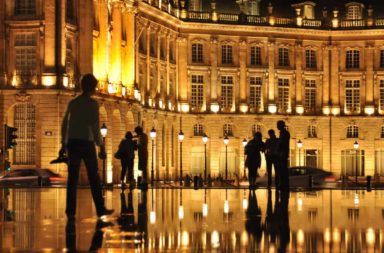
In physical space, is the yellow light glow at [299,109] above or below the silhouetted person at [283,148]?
above

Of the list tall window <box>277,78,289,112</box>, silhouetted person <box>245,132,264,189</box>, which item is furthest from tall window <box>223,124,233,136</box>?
silhouetted person <box>245,132,264,189</box>

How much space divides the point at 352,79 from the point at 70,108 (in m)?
84.3

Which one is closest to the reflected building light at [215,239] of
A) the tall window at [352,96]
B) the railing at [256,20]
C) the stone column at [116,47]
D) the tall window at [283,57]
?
the stone column at [116,47]

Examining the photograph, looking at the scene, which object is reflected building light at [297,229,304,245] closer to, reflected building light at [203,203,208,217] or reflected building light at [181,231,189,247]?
reflected building light at [181,231,189,247]

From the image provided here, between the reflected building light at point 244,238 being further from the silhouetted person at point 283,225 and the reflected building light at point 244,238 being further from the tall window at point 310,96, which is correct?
the tall window at point 310,96

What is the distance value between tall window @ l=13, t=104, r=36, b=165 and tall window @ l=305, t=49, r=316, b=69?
150 feet

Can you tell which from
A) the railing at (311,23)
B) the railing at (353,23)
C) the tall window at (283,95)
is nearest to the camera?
the tall window at (283,95)

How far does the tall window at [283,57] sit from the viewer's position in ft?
326

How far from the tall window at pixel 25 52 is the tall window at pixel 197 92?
35256mm

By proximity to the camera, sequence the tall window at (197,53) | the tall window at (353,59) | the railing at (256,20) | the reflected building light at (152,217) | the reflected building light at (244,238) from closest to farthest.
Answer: the reflected building light at (244,238) < the reflected building light at (152,217) < the tall window at (197,53) < the railing at (256,20) < the tall window at (353,59)

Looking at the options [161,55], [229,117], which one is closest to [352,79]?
[229,117]

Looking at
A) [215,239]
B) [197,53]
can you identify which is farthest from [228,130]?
[215,239]

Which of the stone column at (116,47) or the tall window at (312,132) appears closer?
the stone column at (116,47)

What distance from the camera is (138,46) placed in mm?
79688
